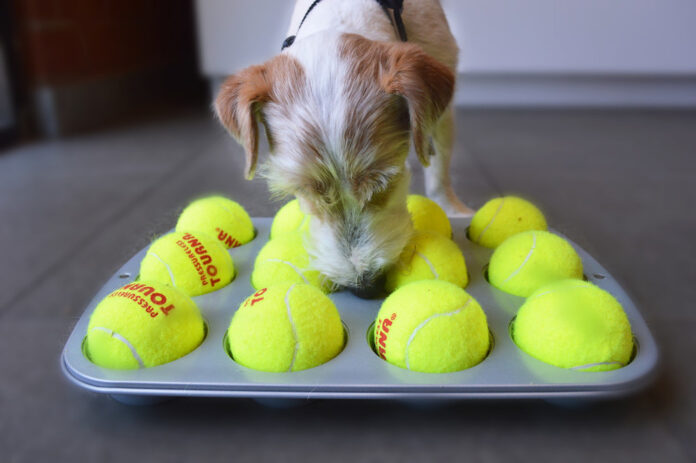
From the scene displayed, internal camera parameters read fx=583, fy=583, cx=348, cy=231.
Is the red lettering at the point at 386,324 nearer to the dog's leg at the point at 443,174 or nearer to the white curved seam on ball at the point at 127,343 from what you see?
the white curved seam on ball at the point at 127,343

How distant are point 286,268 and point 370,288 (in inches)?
9.2

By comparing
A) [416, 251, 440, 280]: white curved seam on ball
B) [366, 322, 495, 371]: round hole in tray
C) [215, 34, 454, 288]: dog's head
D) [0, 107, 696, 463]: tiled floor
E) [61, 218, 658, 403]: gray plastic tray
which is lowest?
[0, 107, 696, 463]: tiled floor

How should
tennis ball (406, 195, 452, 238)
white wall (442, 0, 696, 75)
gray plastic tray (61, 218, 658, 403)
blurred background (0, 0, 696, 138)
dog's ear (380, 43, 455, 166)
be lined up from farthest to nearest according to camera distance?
1. white wall (442, 0, 696, 75)
2. blurred background (0, 0, 696, 138)
3. tennis ball (406, 195, 452, 238)
4. dog's ear (380, 43, 455, 166)
5. gray plastic tray (61, 218, 658, 403)

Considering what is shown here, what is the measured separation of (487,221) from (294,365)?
2.96ft

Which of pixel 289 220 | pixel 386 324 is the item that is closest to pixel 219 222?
pixel 289 220

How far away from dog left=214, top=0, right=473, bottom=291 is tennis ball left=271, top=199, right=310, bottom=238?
26 centimetres

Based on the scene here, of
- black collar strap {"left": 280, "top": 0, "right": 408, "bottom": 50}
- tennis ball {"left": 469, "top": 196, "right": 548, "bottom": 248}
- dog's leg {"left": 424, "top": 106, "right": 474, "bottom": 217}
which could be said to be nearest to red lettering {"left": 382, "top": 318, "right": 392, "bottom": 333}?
tennis ball {"left": 469, "top": 196, "right": 548, "bottom": 248}

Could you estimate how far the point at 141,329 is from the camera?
1.23 m

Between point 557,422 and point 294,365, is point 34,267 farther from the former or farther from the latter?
point 557,422

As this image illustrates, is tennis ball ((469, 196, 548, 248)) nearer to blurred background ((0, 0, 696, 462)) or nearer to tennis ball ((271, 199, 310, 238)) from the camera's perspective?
blurred background ((0, 0, 696, 462))

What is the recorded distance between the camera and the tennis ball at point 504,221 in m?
1.81

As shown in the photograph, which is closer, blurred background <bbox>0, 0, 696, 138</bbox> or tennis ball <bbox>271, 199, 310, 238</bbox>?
tennis ball <bbox>271, 199, 310, 238</bbox>

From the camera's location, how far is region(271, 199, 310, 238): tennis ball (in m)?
1.85

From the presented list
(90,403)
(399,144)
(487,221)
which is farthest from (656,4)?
(90,403)
